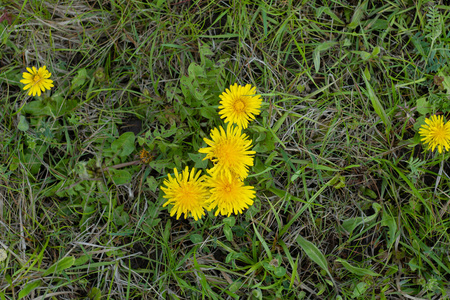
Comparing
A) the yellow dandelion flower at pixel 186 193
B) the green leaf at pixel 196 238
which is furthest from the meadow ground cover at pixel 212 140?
the yellow dandelion flower at pixel 186 193

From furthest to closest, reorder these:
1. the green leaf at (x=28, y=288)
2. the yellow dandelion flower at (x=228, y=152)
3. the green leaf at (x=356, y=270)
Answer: the green leaf at (x=356, y=270) < the green leaf at (x=28, y=288) < the yellow dandelion flower at (x=228, y=152)

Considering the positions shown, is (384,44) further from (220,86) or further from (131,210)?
(131,210)

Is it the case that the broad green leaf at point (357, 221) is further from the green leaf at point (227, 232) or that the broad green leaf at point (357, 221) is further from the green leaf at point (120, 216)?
the green leaf at point (120, 216)

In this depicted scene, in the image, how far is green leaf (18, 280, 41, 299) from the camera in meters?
2.30

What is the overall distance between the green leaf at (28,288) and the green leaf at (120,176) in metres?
0.92

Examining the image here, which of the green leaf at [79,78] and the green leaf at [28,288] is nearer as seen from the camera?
the green leaf at [28,288]

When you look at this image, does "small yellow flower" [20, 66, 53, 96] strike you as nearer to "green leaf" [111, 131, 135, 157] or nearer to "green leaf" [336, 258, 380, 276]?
"green leaf" [111, 131, 135, 157]

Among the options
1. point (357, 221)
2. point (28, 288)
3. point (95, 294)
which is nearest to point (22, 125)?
point (28, 288)

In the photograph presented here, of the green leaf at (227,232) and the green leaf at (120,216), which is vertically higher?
the green leaf at (120,216)

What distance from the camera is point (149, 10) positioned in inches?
102

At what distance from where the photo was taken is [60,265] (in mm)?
2389

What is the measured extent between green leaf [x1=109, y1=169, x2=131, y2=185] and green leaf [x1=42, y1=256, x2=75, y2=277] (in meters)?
0.63

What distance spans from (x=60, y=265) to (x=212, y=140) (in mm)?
1441

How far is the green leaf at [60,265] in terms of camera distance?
236 centimetres
